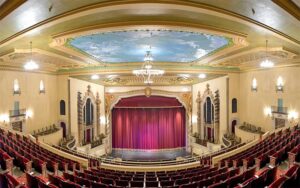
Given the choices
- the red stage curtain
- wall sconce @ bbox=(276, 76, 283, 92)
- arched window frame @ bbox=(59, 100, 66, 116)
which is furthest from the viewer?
the red stage curtain

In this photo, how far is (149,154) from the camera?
20.2 meters

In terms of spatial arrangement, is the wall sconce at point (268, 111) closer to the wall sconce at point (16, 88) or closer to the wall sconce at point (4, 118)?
the wall sconce at point (16, 88)

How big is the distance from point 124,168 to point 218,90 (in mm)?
9397

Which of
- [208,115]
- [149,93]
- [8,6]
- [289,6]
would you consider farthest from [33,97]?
[289,6]

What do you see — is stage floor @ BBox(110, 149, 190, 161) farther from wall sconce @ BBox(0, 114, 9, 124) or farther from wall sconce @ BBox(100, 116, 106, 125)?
wall sconce @ BBox(0, 114, 9, 124)

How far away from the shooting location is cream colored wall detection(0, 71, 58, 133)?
12359 millimetres

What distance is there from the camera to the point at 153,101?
64.5ft

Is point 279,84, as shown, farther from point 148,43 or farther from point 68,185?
point 68,185

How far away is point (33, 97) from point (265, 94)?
46.0 ft

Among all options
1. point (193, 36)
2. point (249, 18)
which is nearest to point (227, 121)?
point (193, 36)

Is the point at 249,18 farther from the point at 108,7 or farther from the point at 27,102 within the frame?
the point at 27,102

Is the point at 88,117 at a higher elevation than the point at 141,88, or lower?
lower

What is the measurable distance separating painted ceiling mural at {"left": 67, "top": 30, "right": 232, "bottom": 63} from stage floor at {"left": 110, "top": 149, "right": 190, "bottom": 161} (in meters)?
10.4

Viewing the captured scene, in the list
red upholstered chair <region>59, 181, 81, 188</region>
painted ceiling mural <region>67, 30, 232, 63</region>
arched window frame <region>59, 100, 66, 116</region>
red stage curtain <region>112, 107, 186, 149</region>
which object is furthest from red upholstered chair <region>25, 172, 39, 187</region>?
red stage curtain <region>112, 107, 186, 149</region>
